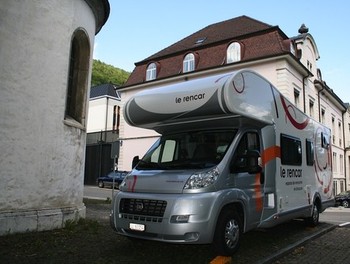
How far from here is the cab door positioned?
21.3 feet

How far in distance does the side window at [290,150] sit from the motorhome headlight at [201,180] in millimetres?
2764

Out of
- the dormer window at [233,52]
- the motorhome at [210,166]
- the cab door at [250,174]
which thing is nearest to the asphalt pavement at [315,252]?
the motorhome at [210,166]

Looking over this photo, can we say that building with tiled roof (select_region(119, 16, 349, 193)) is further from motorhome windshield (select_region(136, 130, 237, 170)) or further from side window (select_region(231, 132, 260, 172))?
motorhome windshield (select_region(136, 130, 237, 170))

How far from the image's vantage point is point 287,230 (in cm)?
953

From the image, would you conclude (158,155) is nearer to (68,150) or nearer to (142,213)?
(142,213)

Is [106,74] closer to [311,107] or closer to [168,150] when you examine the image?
[311,107]

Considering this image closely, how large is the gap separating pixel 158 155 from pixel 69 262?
2.50 m

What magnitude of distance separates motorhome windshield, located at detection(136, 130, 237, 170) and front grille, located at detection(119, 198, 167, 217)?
2.42 ft

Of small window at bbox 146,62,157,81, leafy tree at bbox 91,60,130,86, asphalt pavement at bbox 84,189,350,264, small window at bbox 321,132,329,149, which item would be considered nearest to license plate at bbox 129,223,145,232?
asphalt pavement at bbox 84,189,350,264

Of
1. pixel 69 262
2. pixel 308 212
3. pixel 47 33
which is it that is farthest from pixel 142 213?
pixel 308 212

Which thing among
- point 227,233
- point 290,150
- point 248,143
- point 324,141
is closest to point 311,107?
point 324,141

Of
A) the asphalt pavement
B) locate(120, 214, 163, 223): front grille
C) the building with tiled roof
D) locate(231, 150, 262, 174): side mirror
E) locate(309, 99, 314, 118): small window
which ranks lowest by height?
the asphalt pavement

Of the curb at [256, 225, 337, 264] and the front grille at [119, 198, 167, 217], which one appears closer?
the front grille at [119, 198, 167, 217]

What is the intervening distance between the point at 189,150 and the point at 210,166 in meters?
0.88
